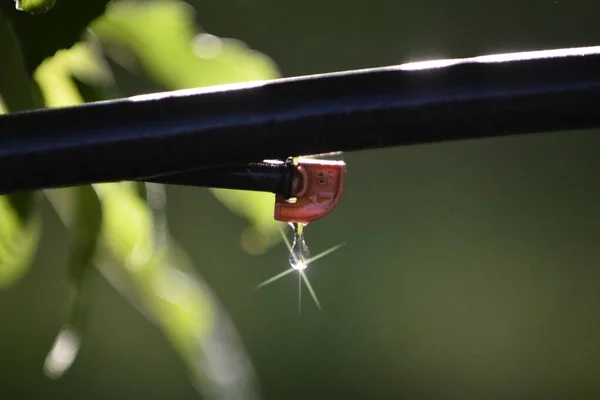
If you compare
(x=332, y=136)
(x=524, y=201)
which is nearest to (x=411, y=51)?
(x=524, y=201)

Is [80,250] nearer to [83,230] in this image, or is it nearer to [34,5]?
[83,230]

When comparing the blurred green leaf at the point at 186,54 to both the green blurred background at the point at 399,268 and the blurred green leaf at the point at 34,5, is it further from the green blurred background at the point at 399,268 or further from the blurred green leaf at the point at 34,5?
the green blurred background at the point at 399,268

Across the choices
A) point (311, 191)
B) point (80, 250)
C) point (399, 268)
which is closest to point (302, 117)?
point (311, 191)

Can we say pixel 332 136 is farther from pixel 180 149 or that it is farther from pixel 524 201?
pixel 524 201

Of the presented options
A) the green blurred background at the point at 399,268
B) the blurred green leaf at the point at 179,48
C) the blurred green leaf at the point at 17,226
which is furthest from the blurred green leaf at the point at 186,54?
the green blurred background at the point at 399,268

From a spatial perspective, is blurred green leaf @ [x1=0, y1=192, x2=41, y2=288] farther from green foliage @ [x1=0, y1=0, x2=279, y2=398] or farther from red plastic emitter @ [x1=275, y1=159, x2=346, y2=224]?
red plastic emitter @ [x1=275, y1=159, x2=346, y2=224]

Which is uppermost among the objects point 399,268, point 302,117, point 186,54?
point 399,268
